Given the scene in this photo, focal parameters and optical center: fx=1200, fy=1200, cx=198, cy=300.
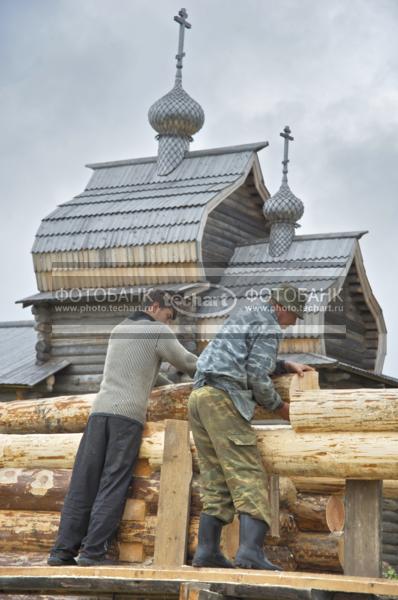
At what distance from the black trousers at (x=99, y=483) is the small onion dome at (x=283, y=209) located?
674 inches

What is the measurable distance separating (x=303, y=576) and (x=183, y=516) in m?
1.43

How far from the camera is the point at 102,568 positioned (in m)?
7.88

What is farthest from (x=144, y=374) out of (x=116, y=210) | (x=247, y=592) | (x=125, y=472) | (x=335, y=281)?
(x=116, y=210)

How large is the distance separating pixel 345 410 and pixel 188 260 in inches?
605

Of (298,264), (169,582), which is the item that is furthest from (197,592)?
(298,264)

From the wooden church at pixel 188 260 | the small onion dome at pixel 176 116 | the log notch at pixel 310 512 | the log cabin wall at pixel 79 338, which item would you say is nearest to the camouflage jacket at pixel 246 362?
the log notch at pixel 310 512

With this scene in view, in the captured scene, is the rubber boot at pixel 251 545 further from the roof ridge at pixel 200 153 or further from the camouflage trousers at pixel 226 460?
the roof ridge at pixel 200 153

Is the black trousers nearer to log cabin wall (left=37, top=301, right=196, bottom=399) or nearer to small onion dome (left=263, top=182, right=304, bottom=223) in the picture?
log cabin wall (left=37, top=301, right=196, bottom=399)

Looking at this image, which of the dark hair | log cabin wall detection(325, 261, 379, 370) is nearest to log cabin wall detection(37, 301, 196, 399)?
log cabin wall detection(325, 261, 379, 370)

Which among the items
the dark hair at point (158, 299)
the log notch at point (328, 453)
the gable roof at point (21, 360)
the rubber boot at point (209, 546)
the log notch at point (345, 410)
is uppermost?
the gable roof at point (21, 360)

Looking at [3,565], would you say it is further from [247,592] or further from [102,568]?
[247,592]

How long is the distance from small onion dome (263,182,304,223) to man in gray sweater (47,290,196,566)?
1681 centimetres

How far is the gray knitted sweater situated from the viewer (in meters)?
8.76

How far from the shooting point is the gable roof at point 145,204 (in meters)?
23.9
